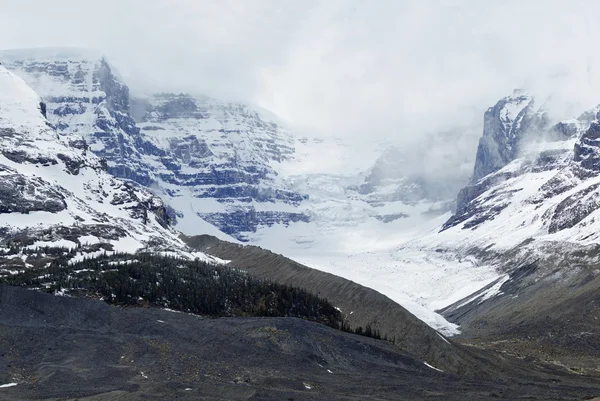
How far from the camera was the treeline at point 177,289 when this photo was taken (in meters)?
155

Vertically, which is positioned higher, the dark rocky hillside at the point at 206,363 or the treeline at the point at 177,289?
the treeline at the point at 177,289

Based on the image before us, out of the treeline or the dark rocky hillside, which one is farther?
the treeline

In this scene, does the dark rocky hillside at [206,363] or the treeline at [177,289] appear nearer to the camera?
the dark rocky hillside at [206,363]

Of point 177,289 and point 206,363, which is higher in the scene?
point 177,289

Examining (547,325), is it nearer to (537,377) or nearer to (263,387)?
(537,377)

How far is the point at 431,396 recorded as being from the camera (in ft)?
318

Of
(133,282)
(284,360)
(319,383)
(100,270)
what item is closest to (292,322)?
(284,360)

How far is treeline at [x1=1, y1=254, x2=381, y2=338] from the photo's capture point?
155 metres

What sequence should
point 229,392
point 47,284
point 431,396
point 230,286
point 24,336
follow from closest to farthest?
1. point 229,392
2. point 431,396
3. point 24,336
4. point 47,284
5. point 230,286

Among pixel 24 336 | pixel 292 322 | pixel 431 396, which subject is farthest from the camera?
pixel 292 322

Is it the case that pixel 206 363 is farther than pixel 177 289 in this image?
No

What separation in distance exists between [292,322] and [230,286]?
50.8 meters

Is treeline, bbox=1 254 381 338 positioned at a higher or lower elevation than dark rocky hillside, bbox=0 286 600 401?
higher

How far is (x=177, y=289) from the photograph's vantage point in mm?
163750
